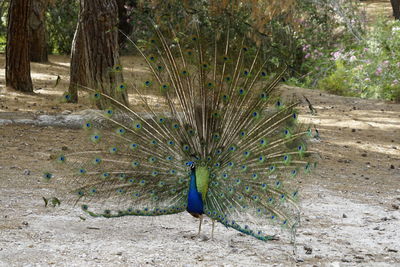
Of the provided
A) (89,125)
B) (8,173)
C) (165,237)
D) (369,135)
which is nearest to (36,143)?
(8,173)

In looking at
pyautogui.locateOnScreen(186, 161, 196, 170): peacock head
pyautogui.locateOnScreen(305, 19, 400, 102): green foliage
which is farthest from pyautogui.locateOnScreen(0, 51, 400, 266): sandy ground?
pyautogui.locateOnScreen(305, 19, 400, 102): green foliage

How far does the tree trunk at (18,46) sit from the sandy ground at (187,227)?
381 centimetres

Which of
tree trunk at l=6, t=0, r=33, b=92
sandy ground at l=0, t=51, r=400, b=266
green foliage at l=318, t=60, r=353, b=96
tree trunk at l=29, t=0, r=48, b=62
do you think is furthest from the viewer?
tree trunk at l=29, t=0, r=48, b=62

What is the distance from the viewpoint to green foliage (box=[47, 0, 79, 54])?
2420 cm

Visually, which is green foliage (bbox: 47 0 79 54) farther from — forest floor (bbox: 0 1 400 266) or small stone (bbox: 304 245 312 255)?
small stone (bbox: 304 245 312 255)

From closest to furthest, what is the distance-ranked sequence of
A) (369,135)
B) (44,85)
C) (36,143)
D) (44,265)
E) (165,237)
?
(44,265), (165,237), (36,143), (369,135), (44,85)

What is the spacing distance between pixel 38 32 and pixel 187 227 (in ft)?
50.0

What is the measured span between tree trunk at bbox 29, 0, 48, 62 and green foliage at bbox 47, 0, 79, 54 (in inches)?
128

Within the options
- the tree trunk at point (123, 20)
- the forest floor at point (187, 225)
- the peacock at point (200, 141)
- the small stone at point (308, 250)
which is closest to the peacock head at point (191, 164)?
the peacock at point (200, 141)

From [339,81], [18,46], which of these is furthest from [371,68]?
[18,46]

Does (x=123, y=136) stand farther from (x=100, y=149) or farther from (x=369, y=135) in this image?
(x=369, y=135)

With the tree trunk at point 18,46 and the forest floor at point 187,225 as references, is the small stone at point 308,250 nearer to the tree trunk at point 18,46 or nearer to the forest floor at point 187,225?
the forest floor at point 187,225

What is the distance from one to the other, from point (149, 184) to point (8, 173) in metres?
2.99

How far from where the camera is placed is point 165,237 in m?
6.43
